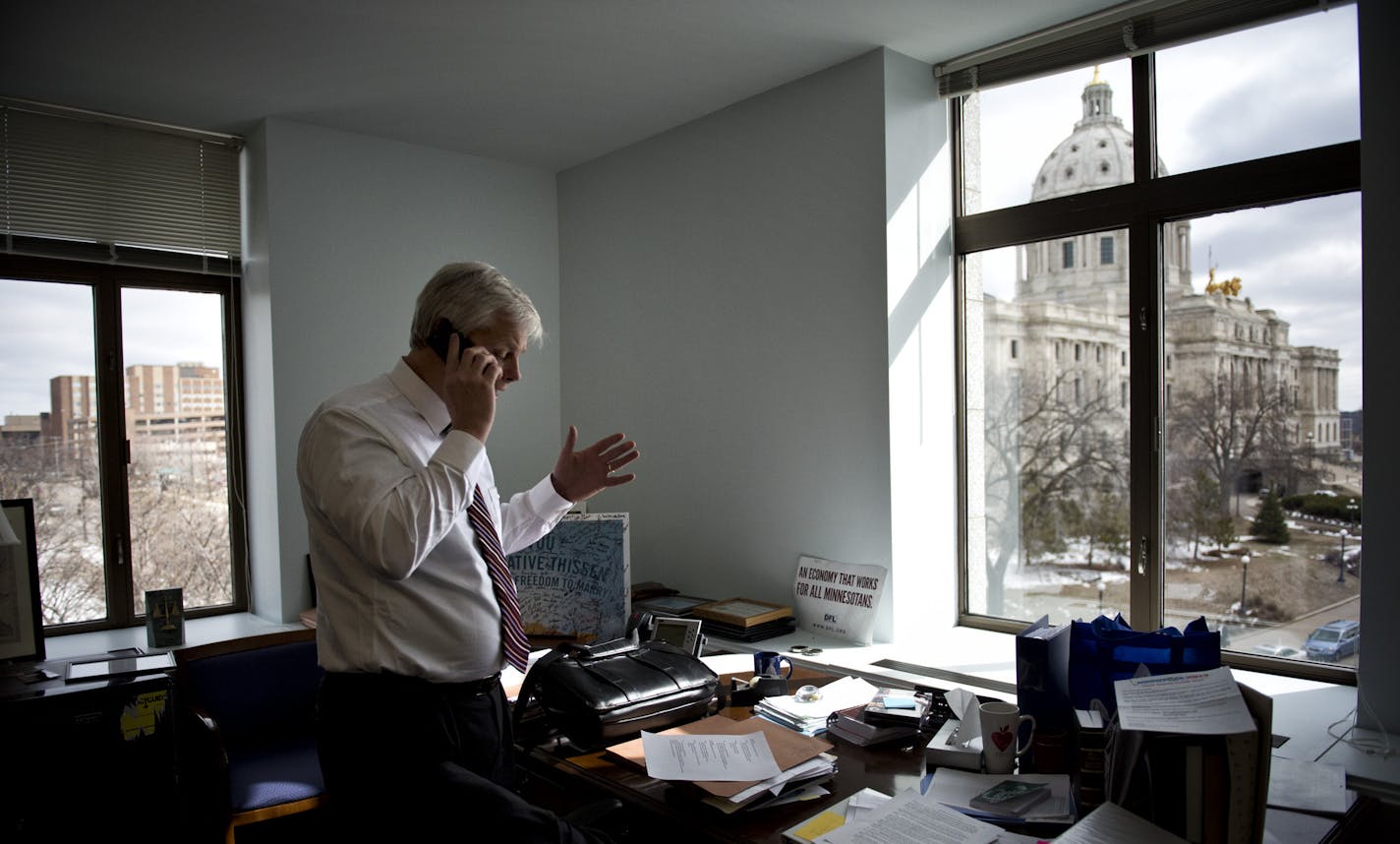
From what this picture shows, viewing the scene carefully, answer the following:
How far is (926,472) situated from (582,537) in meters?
1.32

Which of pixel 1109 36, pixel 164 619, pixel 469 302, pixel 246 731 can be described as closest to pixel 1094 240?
pixel 1109 36

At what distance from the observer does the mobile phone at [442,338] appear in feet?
5.77

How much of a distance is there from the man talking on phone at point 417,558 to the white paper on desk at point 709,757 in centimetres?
32

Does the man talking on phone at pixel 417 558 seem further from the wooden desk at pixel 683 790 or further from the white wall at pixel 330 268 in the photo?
the white wall at pixel 330 268

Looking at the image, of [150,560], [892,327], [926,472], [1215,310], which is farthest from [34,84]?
[1215,310]

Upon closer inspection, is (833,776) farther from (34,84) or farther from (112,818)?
(34,84)

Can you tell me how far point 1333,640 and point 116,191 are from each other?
4.56m

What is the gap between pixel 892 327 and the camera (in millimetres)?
3100

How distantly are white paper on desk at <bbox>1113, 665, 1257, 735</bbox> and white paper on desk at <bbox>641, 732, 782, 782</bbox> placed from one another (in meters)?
0.68

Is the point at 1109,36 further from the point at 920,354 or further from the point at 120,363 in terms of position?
the point at 120,363

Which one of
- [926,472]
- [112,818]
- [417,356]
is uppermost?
[417,356]

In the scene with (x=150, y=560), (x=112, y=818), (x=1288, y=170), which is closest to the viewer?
(x=1288, y=170)

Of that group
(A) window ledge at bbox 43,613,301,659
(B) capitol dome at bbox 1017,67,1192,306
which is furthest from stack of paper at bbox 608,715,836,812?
(A) window ledge at bbox 43,613,301,659

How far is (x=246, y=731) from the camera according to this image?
115 inches
